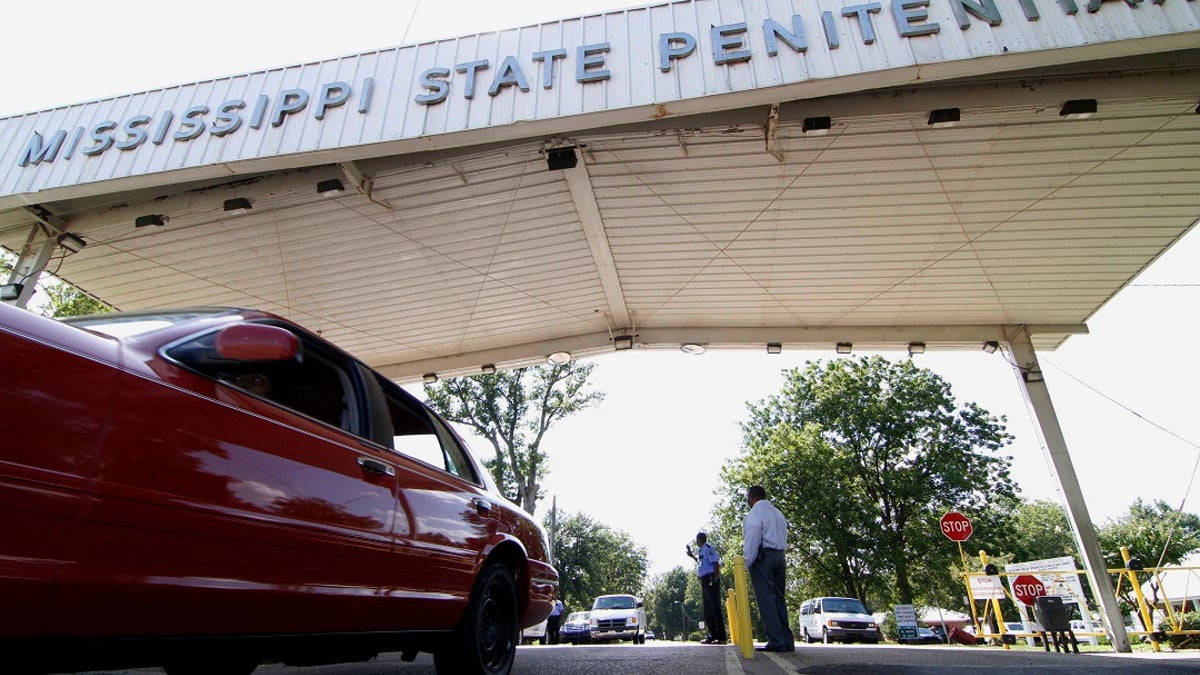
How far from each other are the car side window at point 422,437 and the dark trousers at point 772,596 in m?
3.70

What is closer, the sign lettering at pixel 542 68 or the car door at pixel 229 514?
the car door at pixel 229 514

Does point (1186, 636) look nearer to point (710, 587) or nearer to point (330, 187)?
point (710, 587)

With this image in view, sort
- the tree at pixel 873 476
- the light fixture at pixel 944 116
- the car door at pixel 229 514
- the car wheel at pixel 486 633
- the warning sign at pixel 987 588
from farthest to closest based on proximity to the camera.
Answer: the tree at pixel 873 476
the warning sign at pixel 987 588
the light fixture at pixel 944 116
the car wheel at pixel 486 633
the car door at pixel 229 514

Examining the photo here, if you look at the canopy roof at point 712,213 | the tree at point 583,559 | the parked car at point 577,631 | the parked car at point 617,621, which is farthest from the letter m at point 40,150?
the tree at point 583,559

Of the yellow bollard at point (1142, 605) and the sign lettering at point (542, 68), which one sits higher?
the sign lettering at point (542, 68)

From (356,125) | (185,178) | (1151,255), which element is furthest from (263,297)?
(1151,255)

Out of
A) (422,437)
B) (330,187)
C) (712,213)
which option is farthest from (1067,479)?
(330,187)

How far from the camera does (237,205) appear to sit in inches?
307

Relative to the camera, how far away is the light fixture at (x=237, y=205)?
7752 millimetres

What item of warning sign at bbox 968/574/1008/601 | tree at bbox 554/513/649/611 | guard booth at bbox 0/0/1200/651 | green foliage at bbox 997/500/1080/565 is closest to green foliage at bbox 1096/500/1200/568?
green foliage at bbox 997/500/1080/565

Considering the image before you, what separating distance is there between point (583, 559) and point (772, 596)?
133 feet

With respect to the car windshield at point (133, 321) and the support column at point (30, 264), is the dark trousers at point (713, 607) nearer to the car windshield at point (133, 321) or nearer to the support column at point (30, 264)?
the car windshield at point (133, 321)

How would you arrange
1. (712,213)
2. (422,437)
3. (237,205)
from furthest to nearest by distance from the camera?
(712,213) → (237,205) → (422,437)

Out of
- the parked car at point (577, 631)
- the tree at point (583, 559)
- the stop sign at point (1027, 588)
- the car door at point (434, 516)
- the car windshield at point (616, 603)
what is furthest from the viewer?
the tree at point (583, 559)
